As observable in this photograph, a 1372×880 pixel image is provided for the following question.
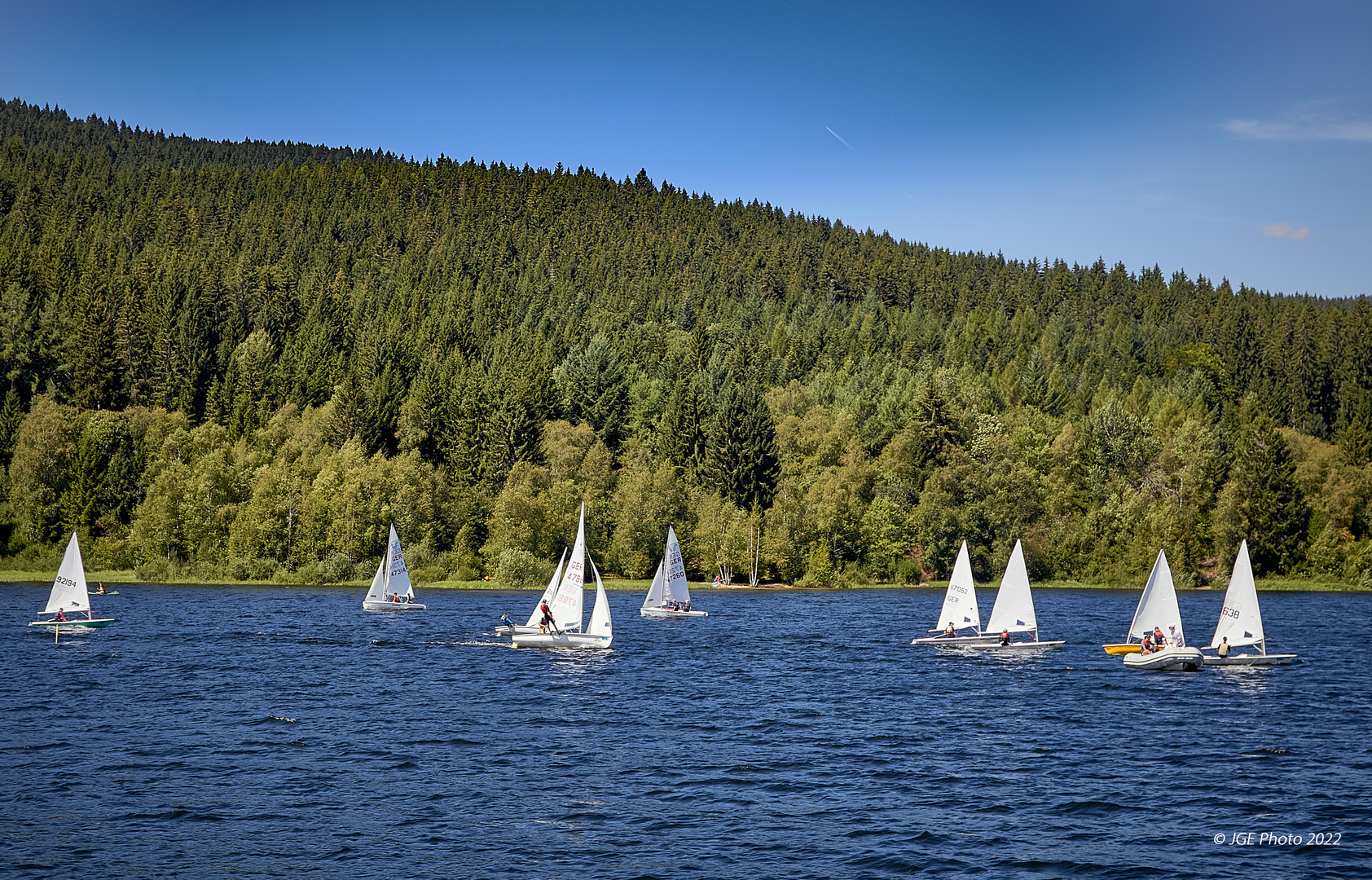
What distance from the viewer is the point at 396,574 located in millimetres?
101375

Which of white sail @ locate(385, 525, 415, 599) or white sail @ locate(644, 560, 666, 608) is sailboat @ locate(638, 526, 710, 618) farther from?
white sail @ locate(385, 525, 415, 599)

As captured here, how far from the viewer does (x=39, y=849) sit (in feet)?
103

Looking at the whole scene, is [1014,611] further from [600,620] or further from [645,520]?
[645,520]

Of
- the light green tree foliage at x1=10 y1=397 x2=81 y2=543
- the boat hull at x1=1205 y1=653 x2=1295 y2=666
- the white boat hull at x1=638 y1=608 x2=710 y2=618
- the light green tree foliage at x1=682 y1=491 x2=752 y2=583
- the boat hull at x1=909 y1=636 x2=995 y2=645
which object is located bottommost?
the boat hull at x1=1205 y1=653 x2=1295 y2=666

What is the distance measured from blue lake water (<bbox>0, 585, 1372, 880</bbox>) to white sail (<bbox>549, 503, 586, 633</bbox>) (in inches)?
101

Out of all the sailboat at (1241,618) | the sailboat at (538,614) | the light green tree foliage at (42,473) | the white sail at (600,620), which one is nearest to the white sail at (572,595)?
the sailboat at (538,614)

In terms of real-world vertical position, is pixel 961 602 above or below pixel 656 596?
above

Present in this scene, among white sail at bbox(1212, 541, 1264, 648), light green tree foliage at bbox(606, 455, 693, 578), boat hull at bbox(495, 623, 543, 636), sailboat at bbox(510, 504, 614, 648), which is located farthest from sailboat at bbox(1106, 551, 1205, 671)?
light green tree foliage at bbox(606, 455, 693, 578)

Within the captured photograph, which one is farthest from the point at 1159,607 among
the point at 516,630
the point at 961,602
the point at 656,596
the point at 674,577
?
the point at 656,596

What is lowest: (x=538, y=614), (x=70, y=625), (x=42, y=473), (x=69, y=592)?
(x=70, y=625)

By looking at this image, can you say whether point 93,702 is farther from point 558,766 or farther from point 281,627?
point 281,627

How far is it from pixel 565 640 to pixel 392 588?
3297 cm

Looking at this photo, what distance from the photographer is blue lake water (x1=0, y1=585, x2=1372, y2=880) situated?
32.3 meters

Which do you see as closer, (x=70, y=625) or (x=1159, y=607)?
(x=1159, y=607)
